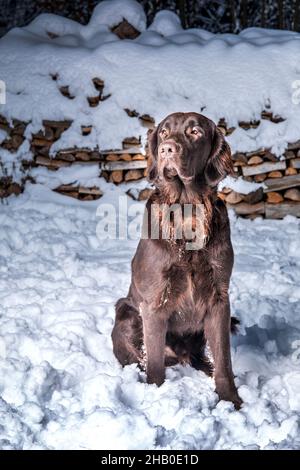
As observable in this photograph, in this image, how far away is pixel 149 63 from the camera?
24.6 feet

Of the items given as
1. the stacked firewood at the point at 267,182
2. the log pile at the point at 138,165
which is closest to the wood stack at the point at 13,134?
the log pile at the point at 138,165

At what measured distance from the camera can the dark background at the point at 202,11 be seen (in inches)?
420

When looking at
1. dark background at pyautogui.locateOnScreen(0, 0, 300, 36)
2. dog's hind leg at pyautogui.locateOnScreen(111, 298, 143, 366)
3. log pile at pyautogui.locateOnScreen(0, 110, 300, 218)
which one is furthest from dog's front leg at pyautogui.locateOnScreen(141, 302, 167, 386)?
dark background at pyautogui.locateOnScreen(0, 0, 300, 36)

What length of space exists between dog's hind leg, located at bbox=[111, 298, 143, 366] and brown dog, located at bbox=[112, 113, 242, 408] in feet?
0.67

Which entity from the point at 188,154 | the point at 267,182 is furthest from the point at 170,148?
the point at 267,182

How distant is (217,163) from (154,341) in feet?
3.10

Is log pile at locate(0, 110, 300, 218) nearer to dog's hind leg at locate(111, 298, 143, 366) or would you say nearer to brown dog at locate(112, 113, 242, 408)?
dog's hind leg at locate(111, 298, 143, 366)

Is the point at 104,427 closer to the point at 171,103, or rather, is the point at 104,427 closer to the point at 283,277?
the point at 283,277

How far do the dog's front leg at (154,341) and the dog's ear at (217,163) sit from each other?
70cm

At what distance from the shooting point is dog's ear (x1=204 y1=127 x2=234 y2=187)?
3.20 m

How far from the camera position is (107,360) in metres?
3.73

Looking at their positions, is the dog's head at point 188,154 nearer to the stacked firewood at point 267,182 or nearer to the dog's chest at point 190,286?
the dog's chest at point 190,286

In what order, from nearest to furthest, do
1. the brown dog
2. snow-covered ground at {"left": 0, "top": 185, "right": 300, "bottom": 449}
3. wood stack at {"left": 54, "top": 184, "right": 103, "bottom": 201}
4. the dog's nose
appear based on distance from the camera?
snow-covered ground at {"left": 0, "top": 185, "right": 300, "bottom": 449}, the dog's nose, the brown dog, wood stack at {"left": 54, "top": 184, "right": 103, "bottom": 201}

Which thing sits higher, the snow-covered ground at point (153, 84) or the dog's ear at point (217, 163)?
the dog's ear at point (217, 163)
